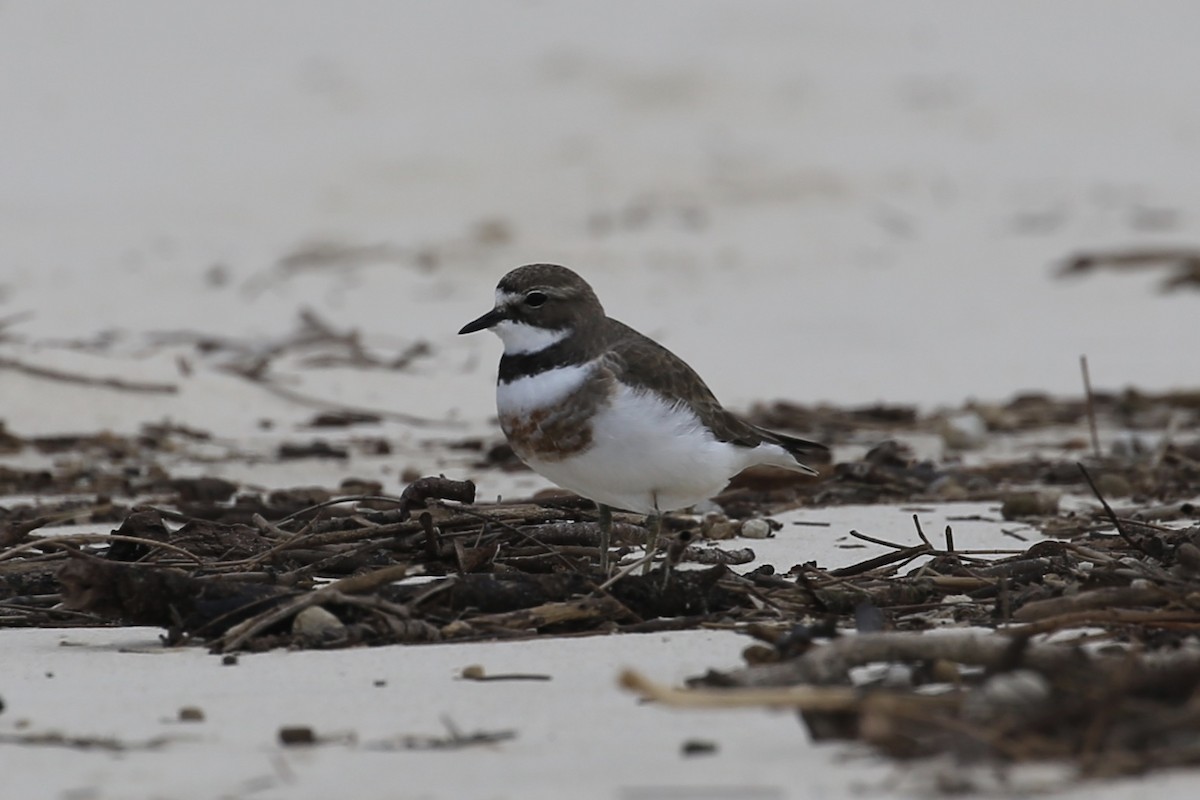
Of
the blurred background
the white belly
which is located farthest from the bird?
the blurred background

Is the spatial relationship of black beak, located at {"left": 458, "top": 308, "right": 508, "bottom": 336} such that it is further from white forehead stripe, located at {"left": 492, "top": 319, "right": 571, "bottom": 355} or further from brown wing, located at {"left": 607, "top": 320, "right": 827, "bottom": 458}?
brown wing, located at {"left": 607, "top": 320, "right": 827, "bottom": 458}

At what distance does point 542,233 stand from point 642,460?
9841 millimetres

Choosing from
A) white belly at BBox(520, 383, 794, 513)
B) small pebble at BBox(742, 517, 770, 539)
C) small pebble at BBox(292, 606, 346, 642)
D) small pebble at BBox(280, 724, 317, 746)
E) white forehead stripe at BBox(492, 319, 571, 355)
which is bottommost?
small pebble at BBox(280, 724, 317, 746)

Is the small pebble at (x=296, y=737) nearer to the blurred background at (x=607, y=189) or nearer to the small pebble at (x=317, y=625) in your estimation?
the small pebble at (x=317, y=625)

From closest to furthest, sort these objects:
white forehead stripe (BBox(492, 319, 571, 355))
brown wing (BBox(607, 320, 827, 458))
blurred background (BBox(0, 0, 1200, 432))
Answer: brown wing (BBox(607, 320, 827, 458)) < white forehead stripe (BBox(492, 319, 571, 355)) < blurred background (BBox(0, 0, 1200, 432))

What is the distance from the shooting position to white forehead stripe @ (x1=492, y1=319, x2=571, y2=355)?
14.4 ft

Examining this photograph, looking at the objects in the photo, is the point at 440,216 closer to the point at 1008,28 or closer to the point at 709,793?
the point at 1008,28

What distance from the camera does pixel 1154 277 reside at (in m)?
11.0

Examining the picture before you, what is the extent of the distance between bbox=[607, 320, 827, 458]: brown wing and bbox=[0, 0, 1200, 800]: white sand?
1.20 ft

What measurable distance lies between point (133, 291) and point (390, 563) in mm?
7387

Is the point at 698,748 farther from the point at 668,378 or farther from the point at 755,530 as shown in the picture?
the point at 755,530

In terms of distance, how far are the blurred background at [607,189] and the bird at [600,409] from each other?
3.63 m

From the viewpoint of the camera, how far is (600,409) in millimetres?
4176

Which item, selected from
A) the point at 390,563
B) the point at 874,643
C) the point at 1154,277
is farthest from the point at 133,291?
the point at 874,643
